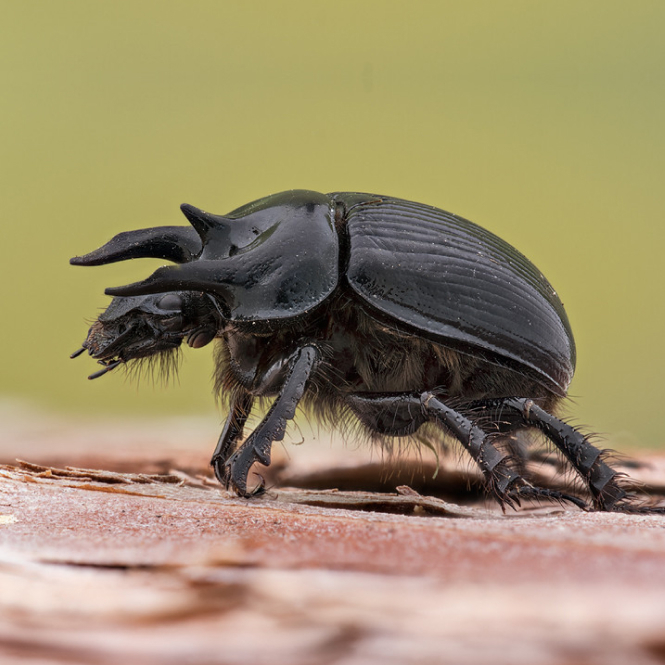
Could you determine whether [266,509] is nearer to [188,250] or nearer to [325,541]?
Result: [325,541]

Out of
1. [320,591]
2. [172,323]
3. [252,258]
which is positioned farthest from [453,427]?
[320,591]

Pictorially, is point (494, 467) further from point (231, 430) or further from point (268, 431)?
point (231, 430)

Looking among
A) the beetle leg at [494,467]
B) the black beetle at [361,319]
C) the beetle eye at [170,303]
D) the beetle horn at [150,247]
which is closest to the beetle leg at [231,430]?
the black beetle at [361,319]

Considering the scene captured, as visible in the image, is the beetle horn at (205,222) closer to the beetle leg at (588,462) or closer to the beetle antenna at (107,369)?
the beetle antenna at (107,369)

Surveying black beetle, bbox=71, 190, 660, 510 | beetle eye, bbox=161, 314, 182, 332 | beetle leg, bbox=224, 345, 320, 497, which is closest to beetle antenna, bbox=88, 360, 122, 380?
black beetle, bbox=71, 190, 660, 510

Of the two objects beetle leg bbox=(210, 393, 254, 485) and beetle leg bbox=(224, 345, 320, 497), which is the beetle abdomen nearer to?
beetle leg bbox=(224, 345, 320, 497)

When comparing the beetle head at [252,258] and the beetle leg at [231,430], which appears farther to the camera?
the beetle leg at [231,430]
